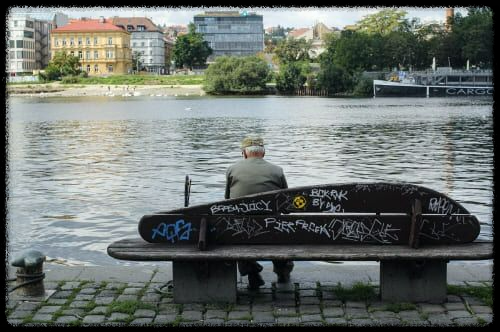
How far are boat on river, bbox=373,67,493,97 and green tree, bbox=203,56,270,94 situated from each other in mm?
21574

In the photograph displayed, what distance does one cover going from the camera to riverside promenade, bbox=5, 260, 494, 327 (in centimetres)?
692

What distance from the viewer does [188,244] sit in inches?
293

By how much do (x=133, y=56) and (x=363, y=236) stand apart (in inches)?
7539

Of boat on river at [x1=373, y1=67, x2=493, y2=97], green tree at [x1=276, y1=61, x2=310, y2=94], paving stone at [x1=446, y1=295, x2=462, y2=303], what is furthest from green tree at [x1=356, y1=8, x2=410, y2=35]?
paving stone at [x1=446, y1=295, x2=462, y2=303]

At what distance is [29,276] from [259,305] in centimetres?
224

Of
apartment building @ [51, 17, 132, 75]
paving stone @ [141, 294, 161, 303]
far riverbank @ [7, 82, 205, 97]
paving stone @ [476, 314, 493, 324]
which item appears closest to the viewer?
paving stone @ [476, 314, 493, 324]

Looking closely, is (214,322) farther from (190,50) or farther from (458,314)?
(190,50)

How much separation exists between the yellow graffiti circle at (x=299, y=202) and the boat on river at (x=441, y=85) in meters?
130

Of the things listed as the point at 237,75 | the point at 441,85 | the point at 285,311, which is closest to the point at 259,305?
the point at 285,311

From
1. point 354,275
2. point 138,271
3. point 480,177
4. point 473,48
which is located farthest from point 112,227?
point 473,48

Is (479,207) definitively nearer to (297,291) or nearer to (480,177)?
(480,177)

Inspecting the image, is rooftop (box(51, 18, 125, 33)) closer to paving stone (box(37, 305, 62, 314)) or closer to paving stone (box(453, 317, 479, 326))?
paving stone (box(37, 305, 62, 314))

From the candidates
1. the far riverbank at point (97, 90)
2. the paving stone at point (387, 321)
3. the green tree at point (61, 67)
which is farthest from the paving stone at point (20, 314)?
the green tree at point (61, 67)

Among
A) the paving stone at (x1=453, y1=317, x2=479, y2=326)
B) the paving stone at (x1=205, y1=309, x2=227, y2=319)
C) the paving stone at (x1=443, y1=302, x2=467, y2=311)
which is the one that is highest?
the paving stone at (x1=205, y1=309, x2=227, y2=319)
